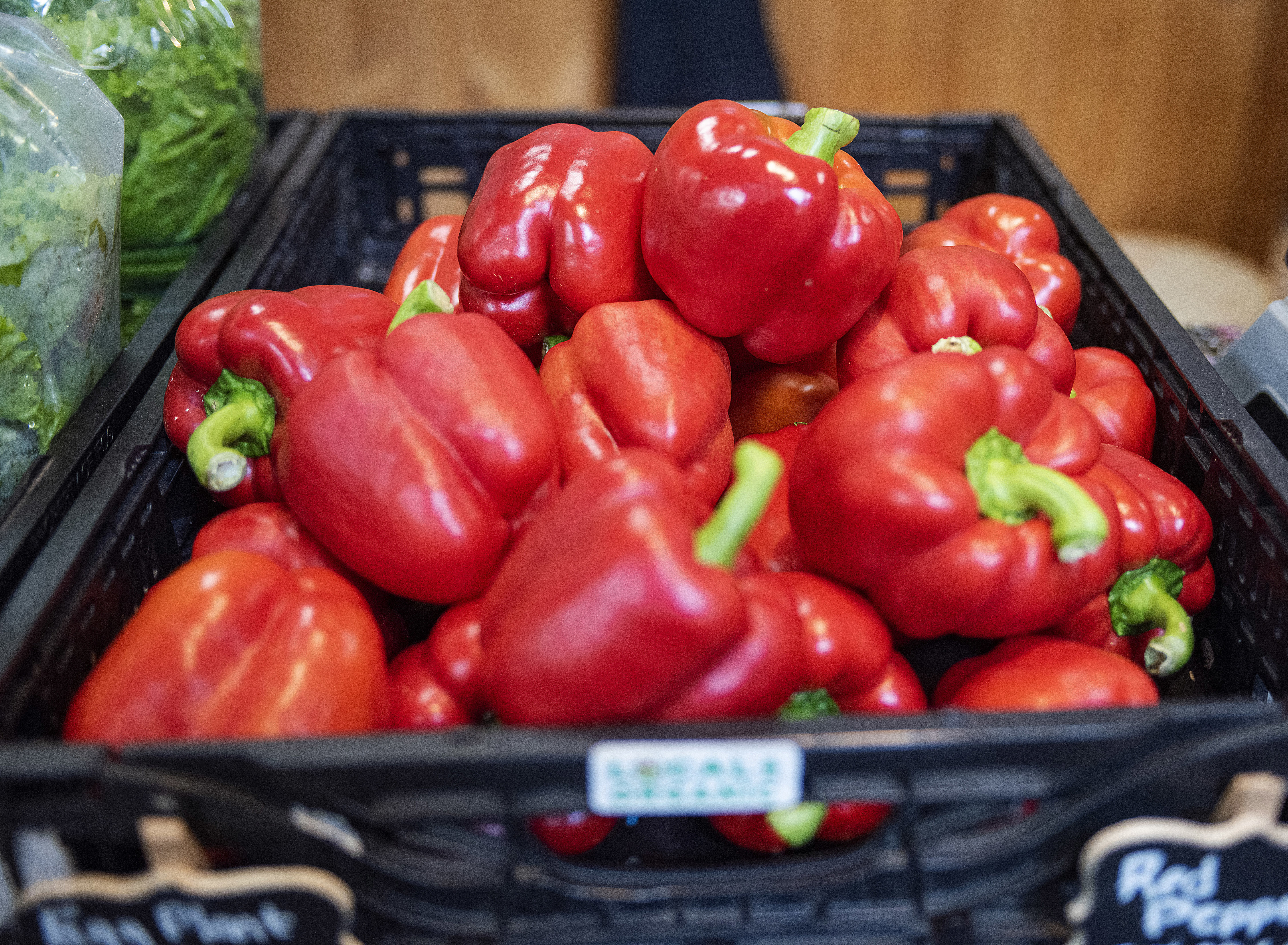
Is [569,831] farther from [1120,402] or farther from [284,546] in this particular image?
[1120,402]

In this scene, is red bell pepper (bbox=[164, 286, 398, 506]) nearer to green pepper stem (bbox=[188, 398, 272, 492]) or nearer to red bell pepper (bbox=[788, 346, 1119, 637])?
green pepper stem (bbox=[188, 398, 272, 492])

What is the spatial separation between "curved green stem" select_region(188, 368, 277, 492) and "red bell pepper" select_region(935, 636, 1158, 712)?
63 centimetres

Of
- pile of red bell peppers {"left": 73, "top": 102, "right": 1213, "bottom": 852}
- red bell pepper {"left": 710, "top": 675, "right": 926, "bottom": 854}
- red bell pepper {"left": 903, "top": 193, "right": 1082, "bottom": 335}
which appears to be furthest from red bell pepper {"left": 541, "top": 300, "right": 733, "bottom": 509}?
red bell pepper {"left": 903, "top": 193, "right": 1082, "bottom": 335}

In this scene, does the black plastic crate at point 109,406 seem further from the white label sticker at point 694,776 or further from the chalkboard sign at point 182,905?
the white label sticker at point 694,776

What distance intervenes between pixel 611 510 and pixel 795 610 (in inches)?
6.8

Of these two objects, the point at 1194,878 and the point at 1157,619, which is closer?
the point at 1194,878

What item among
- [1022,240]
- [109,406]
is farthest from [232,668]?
[1022,240]

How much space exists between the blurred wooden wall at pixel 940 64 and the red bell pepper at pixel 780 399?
6.04 feet

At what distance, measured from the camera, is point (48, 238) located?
3.12 ft

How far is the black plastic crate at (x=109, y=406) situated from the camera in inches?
31.9

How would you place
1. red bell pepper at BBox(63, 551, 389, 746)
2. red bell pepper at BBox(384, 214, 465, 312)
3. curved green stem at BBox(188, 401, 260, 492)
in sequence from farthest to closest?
red bell pepper at BBox(384, 214, 465, 312), curved green stem at BBox(188, 401, 260, 492), red bell pepper at BBox(63, 551, 389, 746)

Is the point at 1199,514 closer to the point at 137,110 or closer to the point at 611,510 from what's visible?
the point at 611,510

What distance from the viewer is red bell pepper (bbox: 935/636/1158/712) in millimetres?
767

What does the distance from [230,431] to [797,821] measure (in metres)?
0.58
